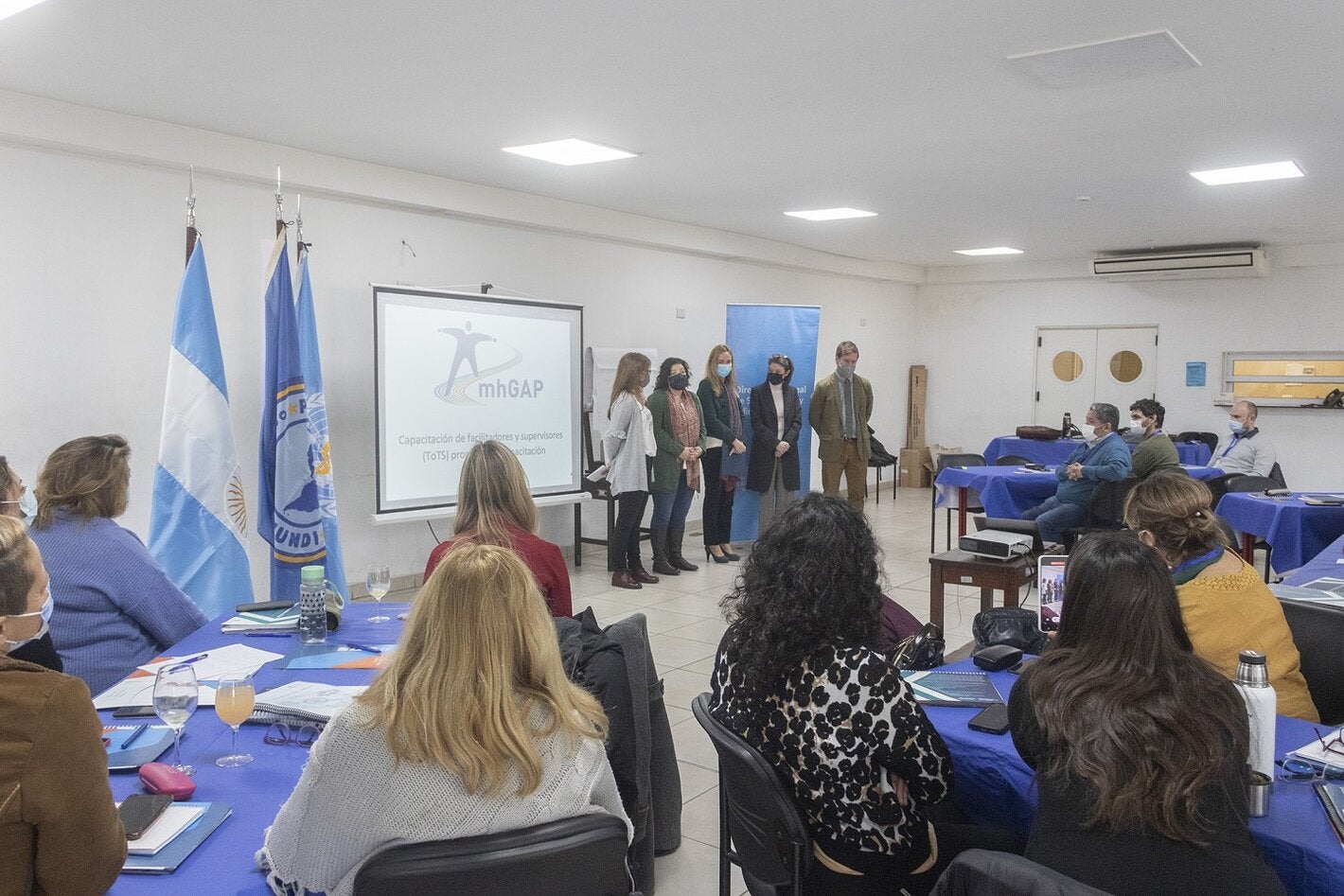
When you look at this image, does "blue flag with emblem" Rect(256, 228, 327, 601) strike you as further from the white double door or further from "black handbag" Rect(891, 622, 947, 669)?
the white double door

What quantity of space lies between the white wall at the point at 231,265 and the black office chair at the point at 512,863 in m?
4.19

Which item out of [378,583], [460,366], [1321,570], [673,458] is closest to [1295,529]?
[1321,570]

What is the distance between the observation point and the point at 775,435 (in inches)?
304

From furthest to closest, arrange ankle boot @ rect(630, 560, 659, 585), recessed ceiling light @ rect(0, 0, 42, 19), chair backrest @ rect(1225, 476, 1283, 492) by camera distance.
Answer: ankle boot @ rect(630, 560, 659, 585)
chair backrest @ rect(1225, 476, 1283, 492)
recessed ceiling light @ rect(0, 0, 42, 19)

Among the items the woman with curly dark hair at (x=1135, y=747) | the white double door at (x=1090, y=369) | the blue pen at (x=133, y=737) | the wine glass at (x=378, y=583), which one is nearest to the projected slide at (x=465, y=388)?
the wine glass at (x=378, y=583)

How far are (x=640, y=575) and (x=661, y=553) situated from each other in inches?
20.0

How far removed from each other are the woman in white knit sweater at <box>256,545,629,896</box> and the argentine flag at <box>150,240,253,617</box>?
2959 millimetres

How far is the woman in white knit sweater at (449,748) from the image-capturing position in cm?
146

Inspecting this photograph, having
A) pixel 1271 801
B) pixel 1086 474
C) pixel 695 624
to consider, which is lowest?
pixel 695 624

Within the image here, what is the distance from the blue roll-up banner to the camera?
7.94 meters

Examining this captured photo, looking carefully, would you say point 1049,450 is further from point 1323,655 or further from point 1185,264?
point 1323,655

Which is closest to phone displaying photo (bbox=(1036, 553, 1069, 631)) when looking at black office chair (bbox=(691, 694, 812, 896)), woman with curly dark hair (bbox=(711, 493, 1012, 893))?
woman with curly dark hair (bbox=(711, 493, 1012, 893))

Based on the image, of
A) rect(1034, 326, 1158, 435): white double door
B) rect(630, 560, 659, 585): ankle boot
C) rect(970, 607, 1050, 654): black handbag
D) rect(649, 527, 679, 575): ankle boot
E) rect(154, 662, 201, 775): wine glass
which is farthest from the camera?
rect(1034, 326, 1158, 435): white double door

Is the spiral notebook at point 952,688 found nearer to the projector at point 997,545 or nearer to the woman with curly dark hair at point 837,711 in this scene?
the woman with curly dark hair at point 837,711
